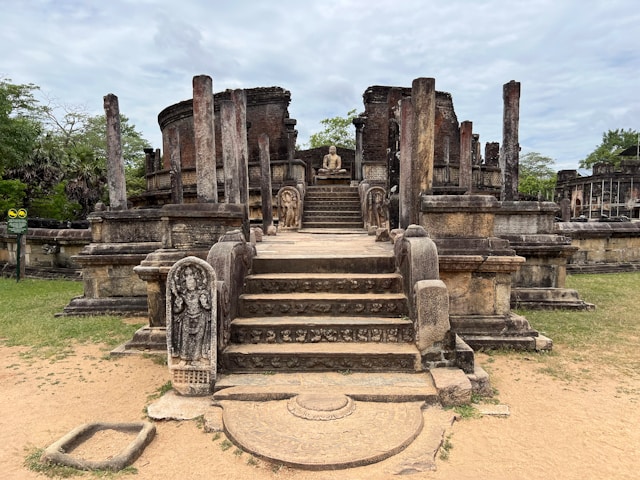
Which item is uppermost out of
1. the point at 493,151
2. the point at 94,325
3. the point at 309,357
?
the point at 493,151

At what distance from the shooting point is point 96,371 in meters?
4.68

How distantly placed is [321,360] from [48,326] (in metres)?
5.13

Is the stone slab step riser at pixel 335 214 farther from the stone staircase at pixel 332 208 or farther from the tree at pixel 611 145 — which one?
the tree at pixel 611 145

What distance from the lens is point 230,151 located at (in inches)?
325

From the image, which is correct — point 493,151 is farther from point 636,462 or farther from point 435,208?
point 636,462

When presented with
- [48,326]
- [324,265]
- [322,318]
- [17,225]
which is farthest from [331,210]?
[322,318]

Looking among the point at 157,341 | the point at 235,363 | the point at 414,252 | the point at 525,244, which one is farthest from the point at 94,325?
the point at 525,244

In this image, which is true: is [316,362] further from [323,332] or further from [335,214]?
[335,214]

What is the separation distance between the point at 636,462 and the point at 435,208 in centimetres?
312

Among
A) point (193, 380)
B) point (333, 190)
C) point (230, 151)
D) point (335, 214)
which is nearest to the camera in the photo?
point (193, 380)

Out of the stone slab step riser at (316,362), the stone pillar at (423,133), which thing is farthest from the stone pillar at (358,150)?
the stone slab step riser at (316,362)

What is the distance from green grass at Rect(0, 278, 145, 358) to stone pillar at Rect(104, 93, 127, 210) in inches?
93.0

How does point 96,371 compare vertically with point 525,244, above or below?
below

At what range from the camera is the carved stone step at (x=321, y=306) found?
4574 mm
